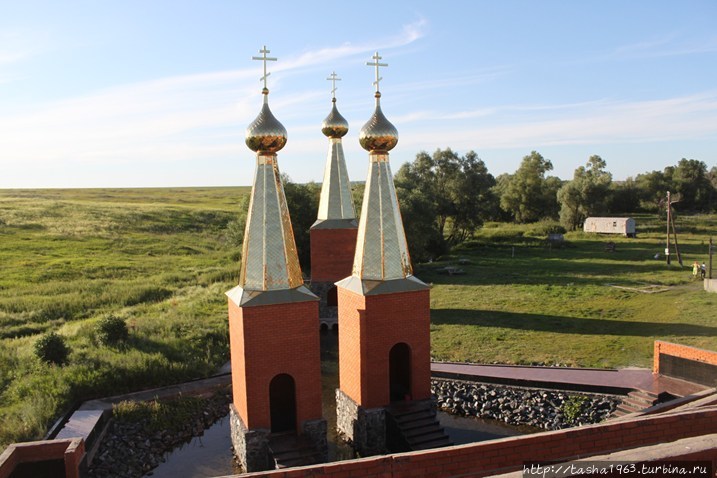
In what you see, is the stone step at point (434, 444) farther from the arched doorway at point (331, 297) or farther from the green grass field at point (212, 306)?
the arched doorway at point (331, 297)

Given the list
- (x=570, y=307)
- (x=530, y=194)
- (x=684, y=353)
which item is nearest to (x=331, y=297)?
(x=570, y=307)

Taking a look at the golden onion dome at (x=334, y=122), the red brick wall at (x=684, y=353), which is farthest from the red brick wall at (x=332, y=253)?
the red brick wall at (x=684, y=353)

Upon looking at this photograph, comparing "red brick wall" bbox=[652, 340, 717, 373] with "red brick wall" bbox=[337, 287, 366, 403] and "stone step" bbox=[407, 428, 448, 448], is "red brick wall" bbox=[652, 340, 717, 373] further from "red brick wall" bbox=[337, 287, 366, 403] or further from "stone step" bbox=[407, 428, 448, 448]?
"red brick wall" bbox=[337, 287, 366, 403]

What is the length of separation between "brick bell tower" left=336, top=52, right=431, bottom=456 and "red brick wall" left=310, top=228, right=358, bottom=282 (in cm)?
656

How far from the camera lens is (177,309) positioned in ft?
69.3

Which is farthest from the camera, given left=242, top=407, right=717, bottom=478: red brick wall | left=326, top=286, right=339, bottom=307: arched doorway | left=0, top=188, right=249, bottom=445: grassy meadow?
left=326, top=286, right=339, bottom=307: arched doorway

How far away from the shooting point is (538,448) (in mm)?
6535

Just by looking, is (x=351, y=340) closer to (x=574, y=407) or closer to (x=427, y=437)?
(x=427, y=437)

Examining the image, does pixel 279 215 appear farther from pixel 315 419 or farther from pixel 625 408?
pixel 625 408

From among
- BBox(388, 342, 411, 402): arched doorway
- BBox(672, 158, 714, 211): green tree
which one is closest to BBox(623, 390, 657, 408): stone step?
BBox(388, 342, 411, 402): arched doorway

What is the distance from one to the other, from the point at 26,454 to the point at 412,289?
284 inches

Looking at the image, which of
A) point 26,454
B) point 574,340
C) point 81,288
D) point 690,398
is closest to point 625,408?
point 690,398

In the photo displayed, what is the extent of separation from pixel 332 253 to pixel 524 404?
807 centimetres

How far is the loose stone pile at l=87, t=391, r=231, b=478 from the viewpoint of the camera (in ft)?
32.6
